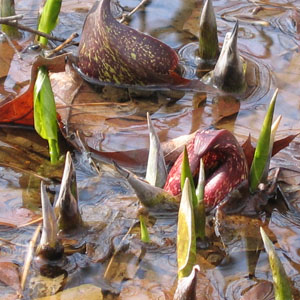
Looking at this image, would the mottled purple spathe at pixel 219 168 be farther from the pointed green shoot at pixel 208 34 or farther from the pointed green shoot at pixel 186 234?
the pointed green shoot at pixel 208 34

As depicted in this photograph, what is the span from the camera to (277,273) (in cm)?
196

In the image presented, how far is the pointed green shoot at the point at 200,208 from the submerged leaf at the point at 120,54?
1362mm

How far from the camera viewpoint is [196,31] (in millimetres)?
4410

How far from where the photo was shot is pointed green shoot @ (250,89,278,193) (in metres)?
2.45

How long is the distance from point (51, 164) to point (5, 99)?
1.97 feet

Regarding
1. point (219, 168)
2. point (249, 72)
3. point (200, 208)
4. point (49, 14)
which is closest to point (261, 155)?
point (219, 168)

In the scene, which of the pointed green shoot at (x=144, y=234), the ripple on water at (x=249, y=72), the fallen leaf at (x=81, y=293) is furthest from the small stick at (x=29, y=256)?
the ripple on water at (x=249, y=72)

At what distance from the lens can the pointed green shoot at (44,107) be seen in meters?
2.70

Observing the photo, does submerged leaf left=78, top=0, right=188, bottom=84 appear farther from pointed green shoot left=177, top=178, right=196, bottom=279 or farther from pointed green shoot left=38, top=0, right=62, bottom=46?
pointed green shoot left=177, top=178, right=196, bottom=279

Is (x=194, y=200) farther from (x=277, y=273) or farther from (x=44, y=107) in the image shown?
(x=44, y=107)

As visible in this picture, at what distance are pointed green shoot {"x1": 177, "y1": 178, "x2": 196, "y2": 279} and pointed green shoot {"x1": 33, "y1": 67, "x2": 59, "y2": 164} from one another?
0.94m

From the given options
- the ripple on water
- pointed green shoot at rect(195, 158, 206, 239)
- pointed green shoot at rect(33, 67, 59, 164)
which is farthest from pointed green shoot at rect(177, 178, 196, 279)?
the ripple on water

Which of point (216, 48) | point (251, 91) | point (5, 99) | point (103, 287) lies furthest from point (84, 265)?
point (216, 48)

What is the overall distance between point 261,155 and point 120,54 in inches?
49.7
